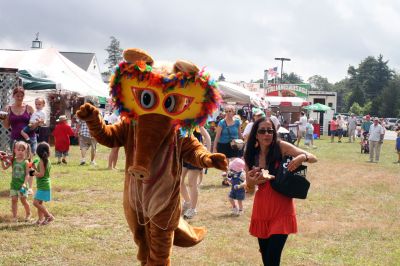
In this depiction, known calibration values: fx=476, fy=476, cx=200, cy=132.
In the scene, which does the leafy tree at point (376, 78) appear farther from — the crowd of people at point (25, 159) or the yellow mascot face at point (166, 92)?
the yellow mascot face at point (166, 92)

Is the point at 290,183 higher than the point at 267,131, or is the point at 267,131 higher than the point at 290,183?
the point at 267,131

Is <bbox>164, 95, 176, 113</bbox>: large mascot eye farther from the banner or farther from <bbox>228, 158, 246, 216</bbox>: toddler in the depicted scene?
the banner

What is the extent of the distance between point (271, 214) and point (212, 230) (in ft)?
9.15

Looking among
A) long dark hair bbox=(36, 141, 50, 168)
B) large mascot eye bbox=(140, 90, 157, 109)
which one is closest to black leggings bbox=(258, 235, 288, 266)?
large mascot eye bbox=(140, 90, 157, 109)

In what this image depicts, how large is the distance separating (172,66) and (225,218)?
439cm

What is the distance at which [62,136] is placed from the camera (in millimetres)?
13180

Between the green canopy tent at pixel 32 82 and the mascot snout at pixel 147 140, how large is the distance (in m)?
10.3

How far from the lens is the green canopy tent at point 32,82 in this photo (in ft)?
43.0

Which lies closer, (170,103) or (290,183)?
(170,103)

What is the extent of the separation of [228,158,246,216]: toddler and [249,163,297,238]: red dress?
2610 millimetres

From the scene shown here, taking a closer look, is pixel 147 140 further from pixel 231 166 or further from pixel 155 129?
pixel 231 166

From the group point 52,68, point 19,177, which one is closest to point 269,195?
point 19,177

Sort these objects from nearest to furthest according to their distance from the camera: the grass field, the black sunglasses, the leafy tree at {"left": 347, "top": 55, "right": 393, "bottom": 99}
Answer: the black sunglasses, the grass field, the leafy tree at {"left": 347, "top": 55, "right": 393, "bottom": 99}

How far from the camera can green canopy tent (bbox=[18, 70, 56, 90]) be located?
43.0ft
